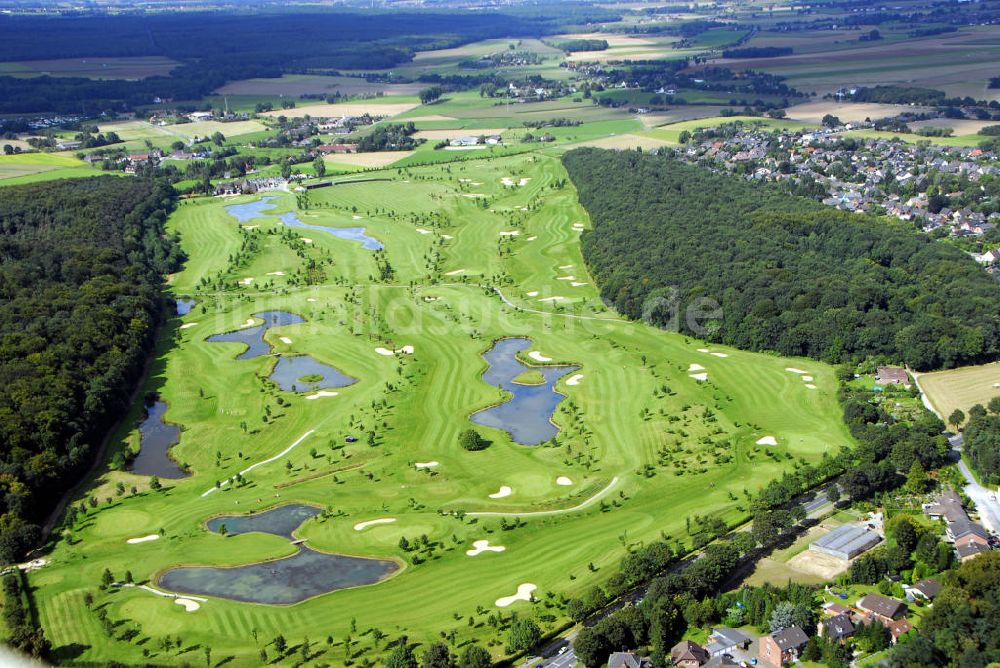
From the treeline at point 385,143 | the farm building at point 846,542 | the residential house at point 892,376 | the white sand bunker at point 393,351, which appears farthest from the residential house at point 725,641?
the treeline at point 385,143

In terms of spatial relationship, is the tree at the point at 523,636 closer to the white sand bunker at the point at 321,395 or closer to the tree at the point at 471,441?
the tree at the point at 471,441

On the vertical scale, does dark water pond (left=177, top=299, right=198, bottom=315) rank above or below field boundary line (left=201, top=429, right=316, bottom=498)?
above

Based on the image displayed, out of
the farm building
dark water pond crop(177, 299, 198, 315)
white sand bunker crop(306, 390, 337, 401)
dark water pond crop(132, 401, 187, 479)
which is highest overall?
dark water pond crop(177, 299, 198, 315)

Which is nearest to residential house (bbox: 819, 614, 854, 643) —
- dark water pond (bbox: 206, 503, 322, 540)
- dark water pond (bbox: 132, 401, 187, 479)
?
dark water pond (bbox: 206, 503, 322, 540)

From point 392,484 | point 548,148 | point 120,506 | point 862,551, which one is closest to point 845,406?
point 862,551

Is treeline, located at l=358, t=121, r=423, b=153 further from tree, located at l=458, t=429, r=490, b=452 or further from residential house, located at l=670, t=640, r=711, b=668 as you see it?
residential house, located at l=670, t=640, r=711, b=668

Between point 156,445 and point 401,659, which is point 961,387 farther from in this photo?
point 156,445
